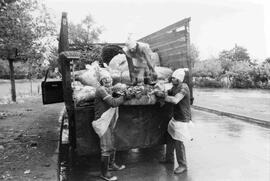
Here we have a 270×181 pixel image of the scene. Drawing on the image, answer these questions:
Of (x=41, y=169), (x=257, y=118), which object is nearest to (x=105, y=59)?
(x=41, y=169)

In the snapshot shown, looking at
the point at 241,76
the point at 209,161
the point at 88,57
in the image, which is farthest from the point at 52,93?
the point at 241,76

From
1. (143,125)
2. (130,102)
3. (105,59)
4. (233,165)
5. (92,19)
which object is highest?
(92,19)

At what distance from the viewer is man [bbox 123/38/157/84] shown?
654 cm

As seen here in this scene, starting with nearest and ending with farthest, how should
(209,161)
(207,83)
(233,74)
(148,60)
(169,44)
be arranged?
(209,161) < (148,60) < (169,44) < (233,74) < (207,83)

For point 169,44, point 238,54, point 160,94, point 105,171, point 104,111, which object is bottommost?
point 105,171

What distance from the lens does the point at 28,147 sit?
6375 millimetres

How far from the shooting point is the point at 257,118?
9891 millimetres

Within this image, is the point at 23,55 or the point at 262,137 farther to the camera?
the point at 23,55

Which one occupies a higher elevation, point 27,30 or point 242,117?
point 27,30

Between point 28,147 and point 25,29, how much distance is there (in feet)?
19.5

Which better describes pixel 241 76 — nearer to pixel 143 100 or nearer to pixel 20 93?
pixel 20 93

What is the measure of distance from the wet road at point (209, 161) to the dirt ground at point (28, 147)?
541 millimetres

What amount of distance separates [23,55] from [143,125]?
9492mm

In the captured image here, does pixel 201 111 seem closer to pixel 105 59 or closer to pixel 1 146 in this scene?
pixel 105 59
